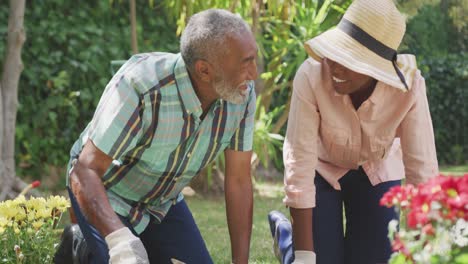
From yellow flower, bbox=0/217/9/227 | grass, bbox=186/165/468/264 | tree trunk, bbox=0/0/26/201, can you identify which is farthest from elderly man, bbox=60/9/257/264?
tree trunk, bbox=0/0/26/201

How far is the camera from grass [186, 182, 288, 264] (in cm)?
525

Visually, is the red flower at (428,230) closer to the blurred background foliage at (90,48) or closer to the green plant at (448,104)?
the blurred background foliage at (90,48)

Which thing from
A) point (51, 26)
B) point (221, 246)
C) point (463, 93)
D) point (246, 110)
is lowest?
point (463, 93)

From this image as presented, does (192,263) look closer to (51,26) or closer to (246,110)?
(246,110)

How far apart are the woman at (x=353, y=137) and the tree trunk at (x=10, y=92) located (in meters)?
2.83

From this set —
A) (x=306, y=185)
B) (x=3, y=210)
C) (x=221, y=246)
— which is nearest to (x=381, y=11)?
(x=306, y=185)

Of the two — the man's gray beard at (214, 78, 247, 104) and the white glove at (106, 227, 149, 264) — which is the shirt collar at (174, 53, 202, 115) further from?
the white glove at (106, 227, 149, 264)

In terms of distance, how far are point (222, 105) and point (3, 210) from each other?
0.90m

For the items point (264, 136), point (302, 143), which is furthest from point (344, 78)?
point (264, 136)

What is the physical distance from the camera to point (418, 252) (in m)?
1.97

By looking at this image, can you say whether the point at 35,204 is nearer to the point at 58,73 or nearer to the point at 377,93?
the point at 377,93

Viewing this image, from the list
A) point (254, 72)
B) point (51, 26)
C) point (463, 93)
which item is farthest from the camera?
point (463, 93)

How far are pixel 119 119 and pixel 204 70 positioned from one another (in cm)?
34

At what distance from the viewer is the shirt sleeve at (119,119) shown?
9.96ft
